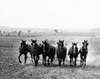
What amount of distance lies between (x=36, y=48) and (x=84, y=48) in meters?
4.18

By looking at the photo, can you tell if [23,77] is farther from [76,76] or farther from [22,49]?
[22,49]

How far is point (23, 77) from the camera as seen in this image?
10211 millimetres

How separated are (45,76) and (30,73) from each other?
1.28 m

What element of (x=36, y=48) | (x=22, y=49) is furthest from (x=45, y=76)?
(x=22, y=49)

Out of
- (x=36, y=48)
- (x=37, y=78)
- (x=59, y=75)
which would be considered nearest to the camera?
(x=37, y=78)

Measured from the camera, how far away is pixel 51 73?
11.2 meters

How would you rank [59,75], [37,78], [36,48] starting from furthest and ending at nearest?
[36,48], [59,75], [37,78]

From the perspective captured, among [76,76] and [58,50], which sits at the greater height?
[58,50]

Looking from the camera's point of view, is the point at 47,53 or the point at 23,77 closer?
the point at 23,77

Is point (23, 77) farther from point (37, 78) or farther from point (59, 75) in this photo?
point (59, 75)

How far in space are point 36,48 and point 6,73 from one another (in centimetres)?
355

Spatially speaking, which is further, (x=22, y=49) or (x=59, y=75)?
(x=22, y=49)

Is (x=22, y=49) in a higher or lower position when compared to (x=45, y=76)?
higher

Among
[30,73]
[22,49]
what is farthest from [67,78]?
[22,49]
